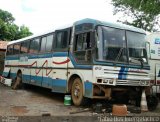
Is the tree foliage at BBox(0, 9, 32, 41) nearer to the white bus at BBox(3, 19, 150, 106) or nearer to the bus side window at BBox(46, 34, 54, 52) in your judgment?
the bus side window at BBox(46, 34, 54, 52)

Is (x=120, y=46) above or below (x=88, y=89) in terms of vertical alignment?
above

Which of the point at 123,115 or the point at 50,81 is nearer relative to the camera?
the point at 123,115

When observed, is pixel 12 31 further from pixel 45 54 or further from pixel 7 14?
pixel 45 54

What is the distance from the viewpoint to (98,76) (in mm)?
10383

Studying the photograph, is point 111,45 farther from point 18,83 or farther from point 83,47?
point 18,83

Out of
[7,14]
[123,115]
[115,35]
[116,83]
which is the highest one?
[7,14]

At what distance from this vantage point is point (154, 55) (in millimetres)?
14141

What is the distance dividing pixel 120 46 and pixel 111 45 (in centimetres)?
42

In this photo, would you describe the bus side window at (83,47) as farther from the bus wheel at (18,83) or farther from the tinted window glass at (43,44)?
the bus wheel at (18,83)

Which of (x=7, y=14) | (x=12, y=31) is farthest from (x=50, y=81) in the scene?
(x=7, y=14)

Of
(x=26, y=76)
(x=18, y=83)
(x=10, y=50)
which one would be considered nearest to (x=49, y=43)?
(x=26, y=76)

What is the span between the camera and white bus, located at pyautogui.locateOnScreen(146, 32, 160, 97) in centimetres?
1373

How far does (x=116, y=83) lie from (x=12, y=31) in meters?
37.3

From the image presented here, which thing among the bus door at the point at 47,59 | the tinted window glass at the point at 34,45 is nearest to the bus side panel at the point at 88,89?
the bus door at the point at 47,59
